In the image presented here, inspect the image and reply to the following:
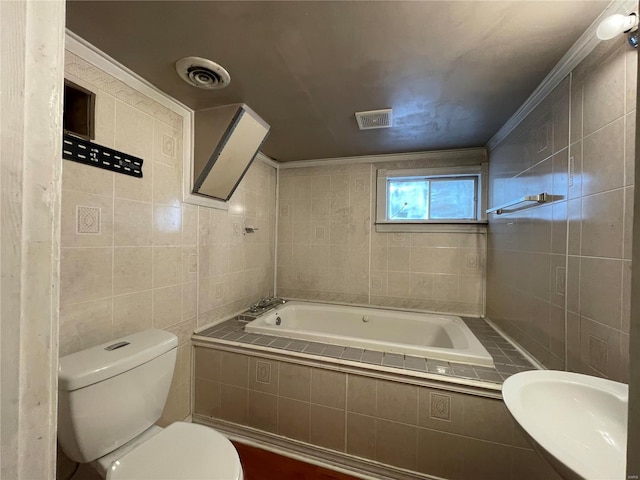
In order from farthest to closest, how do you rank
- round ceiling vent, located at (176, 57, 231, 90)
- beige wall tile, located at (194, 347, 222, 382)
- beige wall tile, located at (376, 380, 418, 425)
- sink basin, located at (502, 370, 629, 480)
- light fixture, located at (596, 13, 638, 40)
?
beige wall tile, located at (194, 347, 222, 382) < beige wall tile, located at (376, 380, 418, 425) < round ceiling vent, located at (176, 57, 231, 90) < light fixture, located at (596, 13, 638, 40) < sink basin, located at (502, 370, 629, 480)

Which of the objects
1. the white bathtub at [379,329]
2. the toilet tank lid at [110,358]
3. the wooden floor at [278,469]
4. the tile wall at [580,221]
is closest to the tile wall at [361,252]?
the white bathtub at [379,329]

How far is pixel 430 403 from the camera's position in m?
1.33

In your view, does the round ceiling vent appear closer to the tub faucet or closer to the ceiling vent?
the ceiling vent

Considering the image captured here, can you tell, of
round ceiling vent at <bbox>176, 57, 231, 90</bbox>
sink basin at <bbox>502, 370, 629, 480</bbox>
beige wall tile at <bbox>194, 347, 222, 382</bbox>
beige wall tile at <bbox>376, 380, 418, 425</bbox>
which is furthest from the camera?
beige wall tile at <bbox>194, 347, 222, 382</bbox>

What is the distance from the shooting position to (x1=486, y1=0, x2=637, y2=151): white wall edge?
900 mm

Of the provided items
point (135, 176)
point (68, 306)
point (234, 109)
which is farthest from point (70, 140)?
point (234, 109)

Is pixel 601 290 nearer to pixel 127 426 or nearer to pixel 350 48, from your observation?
pixel 350 48

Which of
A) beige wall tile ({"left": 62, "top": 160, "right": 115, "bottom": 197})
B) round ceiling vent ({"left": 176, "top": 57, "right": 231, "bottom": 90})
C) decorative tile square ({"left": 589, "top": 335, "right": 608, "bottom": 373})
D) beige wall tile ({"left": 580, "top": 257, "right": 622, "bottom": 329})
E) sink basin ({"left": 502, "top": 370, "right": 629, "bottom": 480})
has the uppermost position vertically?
round ceiling vent ({"left": 176, "top": 57, "right": 231, "bottom": 90})

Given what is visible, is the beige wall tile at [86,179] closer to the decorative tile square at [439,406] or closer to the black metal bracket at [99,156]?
the black metal bracket at [99,156]

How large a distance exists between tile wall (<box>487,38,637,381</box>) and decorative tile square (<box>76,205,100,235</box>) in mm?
2103

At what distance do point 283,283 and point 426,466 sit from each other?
75.0 inches

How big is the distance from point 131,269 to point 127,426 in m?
0.71

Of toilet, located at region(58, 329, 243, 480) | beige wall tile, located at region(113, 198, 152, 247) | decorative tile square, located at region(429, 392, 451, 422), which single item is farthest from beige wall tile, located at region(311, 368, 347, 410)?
beige wall tile, located at region(113, 198, 152, 247)

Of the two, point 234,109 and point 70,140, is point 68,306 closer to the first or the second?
point 70,140
